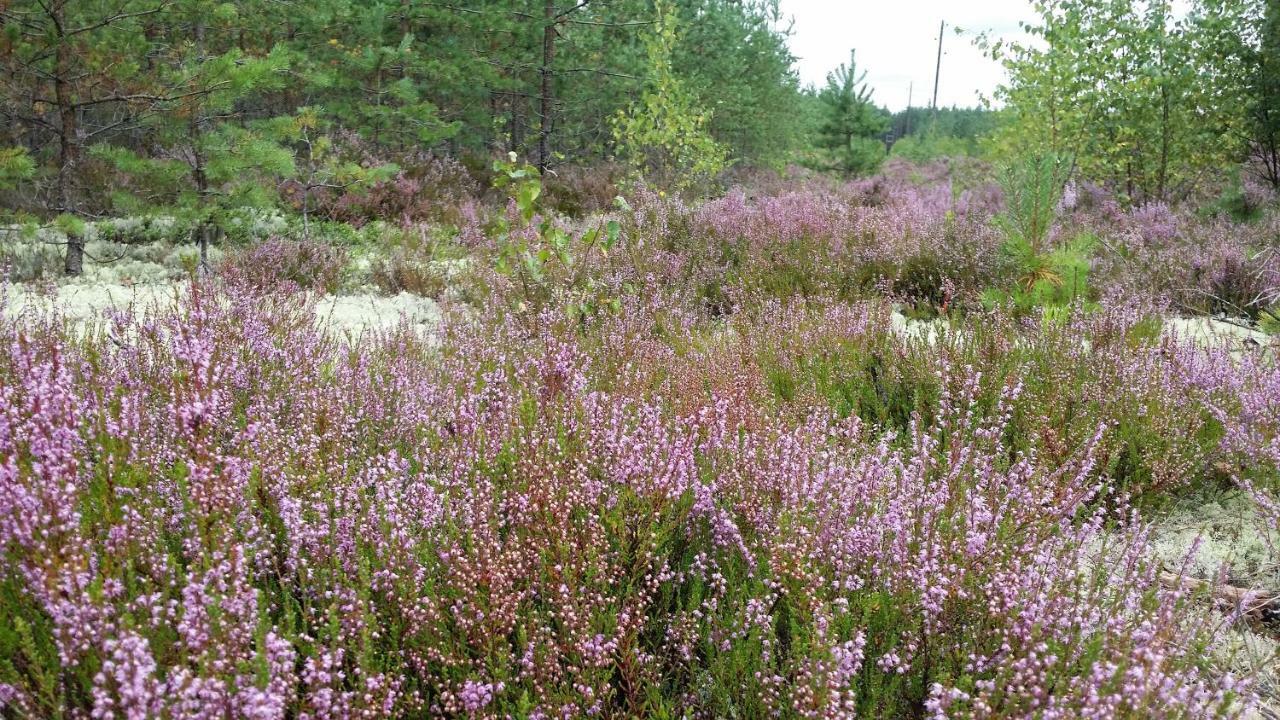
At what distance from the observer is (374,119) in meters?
14.4

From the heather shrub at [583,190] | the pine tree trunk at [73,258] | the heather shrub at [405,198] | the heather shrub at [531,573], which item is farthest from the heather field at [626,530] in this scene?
the heather shrub at [583,190]

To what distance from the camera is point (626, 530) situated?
215cm

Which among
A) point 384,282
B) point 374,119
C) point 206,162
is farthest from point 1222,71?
point 374,119

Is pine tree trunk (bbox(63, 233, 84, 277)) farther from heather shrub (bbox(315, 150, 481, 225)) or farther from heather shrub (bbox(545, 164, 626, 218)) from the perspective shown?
heather shrub (bbox(545, 164, 626, 218))

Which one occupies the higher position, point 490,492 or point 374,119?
point 374,119

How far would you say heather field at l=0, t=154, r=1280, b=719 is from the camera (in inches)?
59.1

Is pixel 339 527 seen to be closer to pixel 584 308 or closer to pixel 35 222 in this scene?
pixel 584 308

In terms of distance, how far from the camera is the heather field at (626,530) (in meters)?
1.50

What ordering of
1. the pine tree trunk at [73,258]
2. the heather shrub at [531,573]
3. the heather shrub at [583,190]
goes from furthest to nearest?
1. the heather shrub at [583,190]
2. the pine tree trunk at [73,258]
3. the heather shrub at [531,573]

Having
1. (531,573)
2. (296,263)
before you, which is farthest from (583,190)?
(531,573)

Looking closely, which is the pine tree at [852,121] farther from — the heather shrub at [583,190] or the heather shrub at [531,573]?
the heather shrub at [531,573]

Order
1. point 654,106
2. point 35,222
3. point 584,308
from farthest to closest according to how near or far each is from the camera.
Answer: point 654,106 < point 35,222 < point 584,308

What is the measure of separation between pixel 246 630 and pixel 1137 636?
1.78 metres

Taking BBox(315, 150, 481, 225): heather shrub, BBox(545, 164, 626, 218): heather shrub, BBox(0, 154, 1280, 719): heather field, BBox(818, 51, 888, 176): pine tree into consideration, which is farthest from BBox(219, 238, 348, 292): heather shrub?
BBox(818, 51, 888, 176): pine tree
